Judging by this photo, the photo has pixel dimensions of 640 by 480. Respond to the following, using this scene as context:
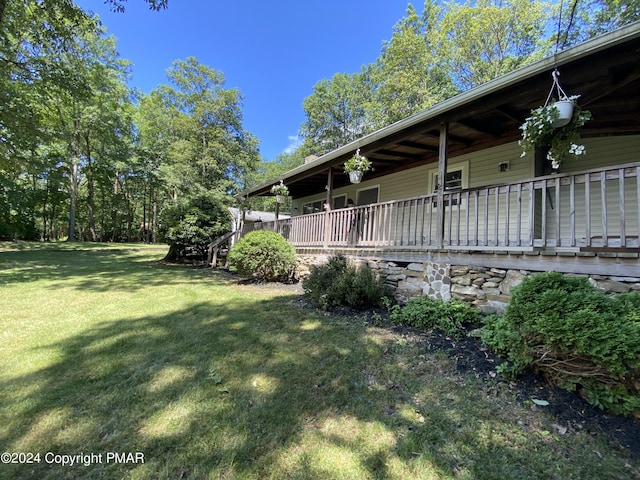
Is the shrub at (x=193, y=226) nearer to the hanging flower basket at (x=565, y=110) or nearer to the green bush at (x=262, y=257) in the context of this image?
the green bush at (x=262, y=257)

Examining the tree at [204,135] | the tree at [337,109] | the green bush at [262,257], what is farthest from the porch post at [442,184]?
the tree at [337,109]

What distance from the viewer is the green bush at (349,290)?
5.21 metres

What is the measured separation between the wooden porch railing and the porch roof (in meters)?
1.18

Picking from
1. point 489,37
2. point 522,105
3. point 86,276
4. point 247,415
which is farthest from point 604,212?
point 489,37

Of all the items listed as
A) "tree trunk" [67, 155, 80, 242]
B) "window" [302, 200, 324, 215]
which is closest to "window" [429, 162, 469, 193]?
"window" [302, 200, 324, 215]

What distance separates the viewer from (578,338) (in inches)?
91.2

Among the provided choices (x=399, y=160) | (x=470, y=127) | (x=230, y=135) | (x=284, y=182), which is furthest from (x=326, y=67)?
(x=470, y=127)

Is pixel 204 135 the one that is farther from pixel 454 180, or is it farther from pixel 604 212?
pixel 604 212

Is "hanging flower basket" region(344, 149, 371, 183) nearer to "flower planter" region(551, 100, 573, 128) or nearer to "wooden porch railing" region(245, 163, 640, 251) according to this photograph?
"wooden porch railing" region(245, 163, 640, 251)

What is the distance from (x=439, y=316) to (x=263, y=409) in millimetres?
2890

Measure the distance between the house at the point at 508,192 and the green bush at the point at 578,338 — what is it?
101 centimetres

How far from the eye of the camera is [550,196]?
17.0 ft

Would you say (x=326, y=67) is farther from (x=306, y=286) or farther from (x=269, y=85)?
(x=306, y=286)

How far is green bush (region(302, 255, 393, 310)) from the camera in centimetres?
521
